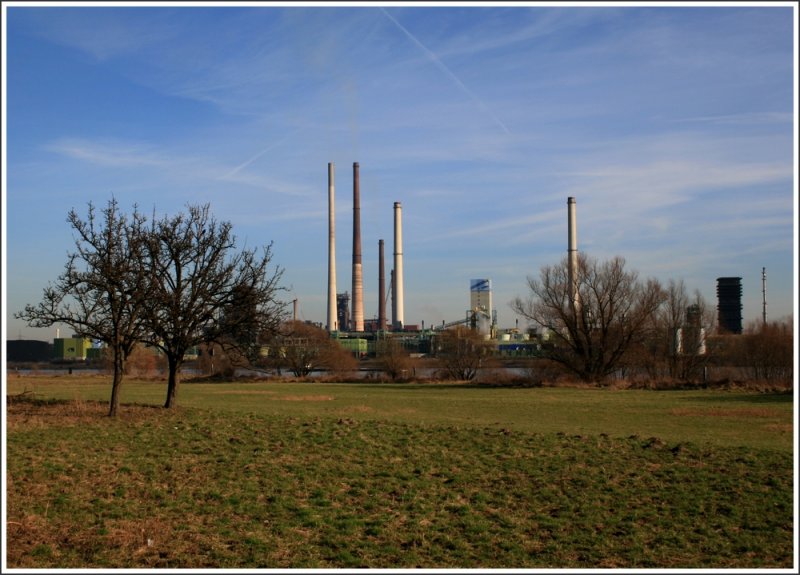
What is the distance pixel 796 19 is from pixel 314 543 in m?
9.67

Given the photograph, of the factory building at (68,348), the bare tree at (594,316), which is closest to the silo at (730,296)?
the bare tree at (594,316)

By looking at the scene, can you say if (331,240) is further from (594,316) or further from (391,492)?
(391,492)

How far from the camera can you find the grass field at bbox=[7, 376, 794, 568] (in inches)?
429

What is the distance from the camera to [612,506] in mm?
13547

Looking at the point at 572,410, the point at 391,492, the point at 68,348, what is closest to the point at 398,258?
the point at 68,348

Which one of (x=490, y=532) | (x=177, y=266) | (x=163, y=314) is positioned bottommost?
(x=490, y=532)

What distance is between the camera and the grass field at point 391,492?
10.9 m

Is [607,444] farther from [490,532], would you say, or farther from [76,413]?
[76,413]

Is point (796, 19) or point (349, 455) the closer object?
point (796, 19)

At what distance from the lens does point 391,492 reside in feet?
47.4

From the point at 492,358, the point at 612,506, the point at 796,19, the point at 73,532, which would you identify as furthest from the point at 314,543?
the point at 492,358

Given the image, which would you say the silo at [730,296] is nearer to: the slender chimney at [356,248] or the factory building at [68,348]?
the slender chimney at [356,248]

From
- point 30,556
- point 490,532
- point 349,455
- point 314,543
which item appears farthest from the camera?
point 349,455

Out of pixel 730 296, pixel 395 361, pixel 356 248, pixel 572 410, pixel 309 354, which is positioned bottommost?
pixel 572 410
